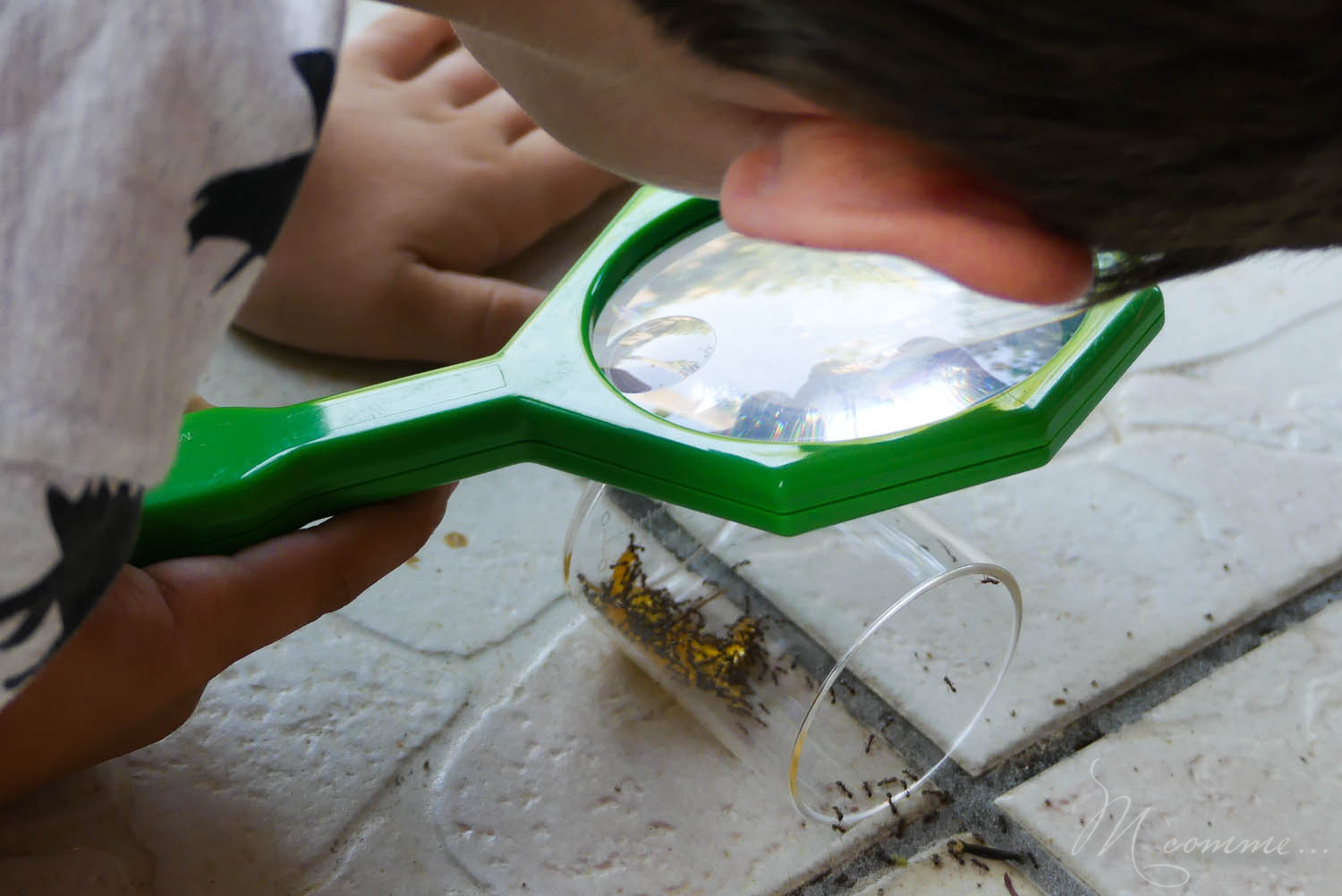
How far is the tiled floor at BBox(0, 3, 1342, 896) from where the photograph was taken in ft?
1.52

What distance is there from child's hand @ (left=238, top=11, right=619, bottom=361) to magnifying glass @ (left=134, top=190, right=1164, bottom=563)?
0.43 ft

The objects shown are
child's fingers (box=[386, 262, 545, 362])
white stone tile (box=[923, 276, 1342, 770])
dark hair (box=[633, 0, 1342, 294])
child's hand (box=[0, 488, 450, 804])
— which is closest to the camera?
dark hair (box=[633, 0, 1342, 294])

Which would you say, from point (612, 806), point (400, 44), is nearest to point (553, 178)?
point (400, 44)

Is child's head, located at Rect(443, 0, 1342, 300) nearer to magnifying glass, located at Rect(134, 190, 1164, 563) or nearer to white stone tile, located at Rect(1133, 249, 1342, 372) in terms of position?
magnifying glass, located at Rect(134, 190, 1164, 563)

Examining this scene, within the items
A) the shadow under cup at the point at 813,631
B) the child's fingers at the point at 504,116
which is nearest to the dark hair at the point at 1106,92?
the shadow under cup at the point at 813,631

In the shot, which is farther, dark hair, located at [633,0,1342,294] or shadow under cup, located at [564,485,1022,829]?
shadow under cup, located at [564,485,1022,829]

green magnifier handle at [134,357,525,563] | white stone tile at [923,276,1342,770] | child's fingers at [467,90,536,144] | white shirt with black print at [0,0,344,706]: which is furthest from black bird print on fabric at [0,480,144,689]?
child's fingers at [467,90,536,144]

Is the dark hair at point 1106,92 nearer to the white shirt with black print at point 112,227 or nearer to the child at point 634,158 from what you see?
the child at point 634,158

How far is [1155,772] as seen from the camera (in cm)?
48

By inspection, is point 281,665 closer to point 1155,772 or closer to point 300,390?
point 300,390

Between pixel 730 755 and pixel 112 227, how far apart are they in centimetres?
32

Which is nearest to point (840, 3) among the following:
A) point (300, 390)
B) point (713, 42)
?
point (713, 42)

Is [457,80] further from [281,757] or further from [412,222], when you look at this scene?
[281,757]

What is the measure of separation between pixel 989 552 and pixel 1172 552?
0.08 meters
